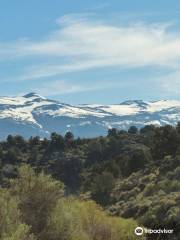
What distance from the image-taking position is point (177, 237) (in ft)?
134

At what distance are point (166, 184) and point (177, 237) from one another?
72.3 feet

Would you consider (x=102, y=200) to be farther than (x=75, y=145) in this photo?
No

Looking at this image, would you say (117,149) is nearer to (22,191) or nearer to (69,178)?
(69,178)

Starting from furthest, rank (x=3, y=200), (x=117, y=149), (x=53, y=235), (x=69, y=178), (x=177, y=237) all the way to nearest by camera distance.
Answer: (x=117, y=149) → (x=69, y=178) → (x=177, y=237) → (x=53, y=235) → (x=3, y=200)

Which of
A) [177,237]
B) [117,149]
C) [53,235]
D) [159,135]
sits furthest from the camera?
[117,149]

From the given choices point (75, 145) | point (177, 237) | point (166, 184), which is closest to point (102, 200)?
point (166, 184)

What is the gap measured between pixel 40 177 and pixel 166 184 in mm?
33758

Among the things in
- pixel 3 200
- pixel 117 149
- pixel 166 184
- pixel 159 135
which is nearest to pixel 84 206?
pixel 3 200

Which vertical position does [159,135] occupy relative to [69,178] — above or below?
above

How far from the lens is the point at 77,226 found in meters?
31.6

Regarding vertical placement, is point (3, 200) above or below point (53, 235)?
above

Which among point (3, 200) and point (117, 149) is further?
point (117, 149)

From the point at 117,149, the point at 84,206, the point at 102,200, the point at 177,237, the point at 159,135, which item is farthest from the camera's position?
the point at 117,149

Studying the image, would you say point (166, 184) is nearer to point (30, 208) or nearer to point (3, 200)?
point (30, 208)
